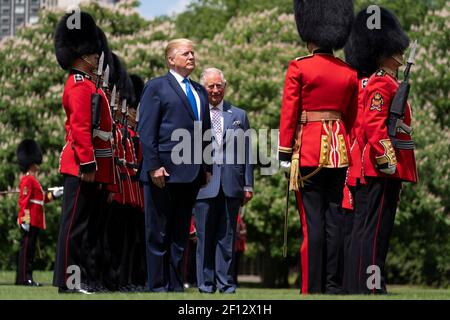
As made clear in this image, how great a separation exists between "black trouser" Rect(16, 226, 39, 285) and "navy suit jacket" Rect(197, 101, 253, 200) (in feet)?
17.8

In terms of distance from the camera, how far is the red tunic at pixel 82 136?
9719 mm

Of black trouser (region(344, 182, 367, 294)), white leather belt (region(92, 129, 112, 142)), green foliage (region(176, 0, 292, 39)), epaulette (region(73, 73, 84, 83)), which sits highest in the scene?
green foliage (region(176, 0, 292, 39))

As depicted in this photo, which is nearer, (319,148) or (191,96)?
(319,148)

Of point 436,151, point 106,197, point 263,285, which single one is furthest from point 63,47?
point 263,285

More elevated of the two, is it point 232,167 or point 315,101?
point 315,101

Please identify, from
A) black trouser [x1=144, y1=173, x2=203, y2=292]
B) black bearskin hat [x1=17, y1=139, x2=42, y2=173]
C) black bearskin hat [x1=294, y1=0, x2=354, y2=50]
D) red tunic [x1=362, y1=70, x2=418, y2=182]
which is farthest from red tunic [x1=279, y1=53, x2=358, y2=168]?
black bearskin hat [x1=17, y1=139, x2=42, y2=173]

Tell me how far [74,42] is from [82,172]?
1.41m

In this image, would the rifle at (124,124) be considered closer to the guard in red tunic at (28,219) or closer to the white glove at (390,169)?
the white glove at (390,169)

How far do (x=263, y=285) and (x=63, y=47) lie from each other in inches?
817

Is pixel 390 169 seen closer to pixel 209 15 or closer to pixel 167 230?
pixel 167 230

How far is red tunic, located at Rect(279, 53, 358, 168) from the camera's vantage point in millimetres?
9297

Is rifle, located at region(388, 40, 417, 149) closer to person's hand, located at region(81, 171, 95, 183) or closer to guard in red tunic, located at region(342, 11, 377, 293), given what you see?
guard in red tunic, located at region(342, 11, 377, 293)

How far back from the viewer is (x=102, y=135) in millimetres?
10078

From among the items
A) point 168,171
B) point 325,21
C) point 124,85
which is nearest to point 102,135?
point 168,171
